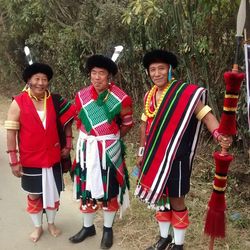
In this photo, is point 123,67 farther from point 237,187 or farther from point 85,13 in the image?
point 237,187

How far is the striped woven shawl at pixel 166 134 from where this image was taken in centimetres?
319

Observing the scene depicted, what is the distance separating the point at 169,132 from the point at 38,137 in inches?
45.8

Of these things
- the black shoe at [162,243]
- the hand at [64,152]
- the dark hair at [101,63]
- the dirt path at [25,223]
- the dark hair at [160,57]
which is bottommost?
the dirt path at [25,223]

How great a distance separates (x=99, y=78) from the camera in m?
3.51

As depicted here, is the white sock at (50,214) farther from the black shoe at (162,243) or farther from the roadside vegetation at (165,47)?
the black shoe at (162,243)

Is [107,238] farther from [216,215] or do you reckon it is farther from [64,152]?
[216,215]

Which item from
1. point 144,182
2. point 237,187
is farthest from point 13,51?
point 144,182

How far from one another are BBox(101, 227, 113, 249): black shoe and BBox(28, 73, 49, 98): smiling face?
1384mm

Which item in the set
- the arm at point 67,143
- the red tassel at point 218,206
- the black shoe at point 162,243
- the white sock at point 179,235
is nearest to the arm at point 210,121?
the red tassel at point 218,206

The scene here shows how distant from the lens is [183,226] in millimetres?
3508

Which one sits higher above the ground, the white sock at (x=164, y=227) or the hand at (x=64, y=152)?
the hand at (x=64, y=152)

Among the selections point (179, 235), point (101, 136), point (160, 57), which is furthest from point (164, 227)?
point (160, 57)

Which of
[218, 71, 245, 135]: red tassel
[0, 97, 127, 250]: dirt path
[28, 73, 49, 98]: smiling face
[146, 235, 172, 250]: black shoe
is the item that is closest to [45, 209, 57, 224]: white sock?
[0, 97, 127, 250]: dirt path

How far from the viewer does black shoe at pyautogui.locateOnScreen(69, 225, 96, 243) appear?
4.00m
